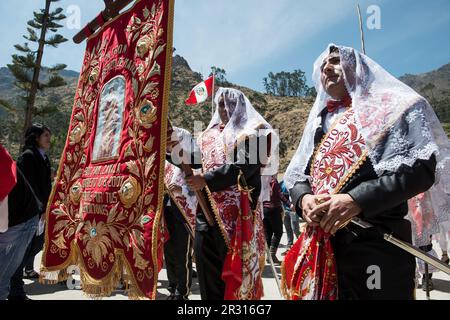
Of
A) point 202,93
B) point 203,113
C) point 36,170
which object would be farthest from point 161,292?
point 203,113

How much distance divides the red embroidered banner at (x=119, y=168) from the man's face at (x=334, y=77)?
34.6 inches

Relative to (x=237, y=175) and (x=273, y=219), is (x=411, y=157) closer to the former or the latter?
(x=237, y=175)

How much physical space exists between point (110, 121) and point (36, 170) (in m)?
2.31

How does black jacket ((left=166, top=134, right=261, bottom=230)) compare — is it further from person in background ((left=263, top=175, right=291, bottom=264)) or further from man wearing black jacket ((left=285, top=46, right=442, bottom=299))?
person in background ((left=263, top=175, right=291, bottom=264))

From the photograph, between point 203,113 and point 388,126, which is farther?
point 203,113

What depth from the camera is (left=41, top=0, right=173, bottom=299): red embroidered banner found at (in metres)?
1.88

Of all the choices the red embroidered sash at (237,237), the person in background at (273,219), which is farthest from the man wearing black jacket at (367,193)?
the person in background at (273,219)

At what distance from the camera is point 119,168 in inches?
81.7

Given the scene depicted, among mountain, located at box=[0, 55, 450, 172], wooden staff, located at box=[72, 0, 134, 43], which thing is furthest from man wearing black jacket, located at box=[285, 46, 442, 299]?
mountain, located at box=[0, 55, 450, 172]

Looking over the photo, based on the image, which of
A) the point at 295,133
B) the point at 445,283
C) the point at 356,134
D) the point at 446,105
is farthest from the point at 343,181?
the point at 446,105

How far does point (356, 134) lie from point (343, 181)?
245mm

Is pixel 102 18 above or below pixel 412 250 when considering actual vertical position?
above

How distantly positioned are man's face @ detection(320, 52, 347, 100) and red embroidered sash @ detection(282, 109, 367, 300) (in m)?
0.17
